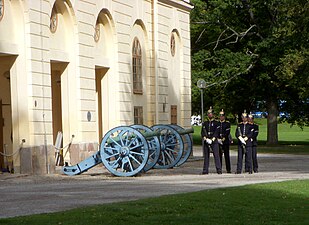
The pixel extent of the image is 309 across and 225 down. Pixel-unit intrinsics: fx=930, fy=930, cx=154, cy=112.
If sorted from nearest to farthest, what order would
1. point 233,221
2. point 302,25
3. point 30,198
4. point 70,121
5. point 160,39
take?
1. point 233,221
2. point 30,198
3. point 70,121
4. point 160,39
5. point 302,25

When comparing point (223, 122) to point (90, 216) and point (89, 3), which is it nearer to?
point (89, 3)

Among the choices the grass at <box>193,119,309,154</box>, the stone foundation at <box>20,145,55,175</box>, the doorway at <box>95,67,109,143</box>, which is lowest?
the grass at <box>193,119,309,154</box>

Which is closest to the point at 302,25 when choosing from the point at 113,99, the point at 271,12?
the point at 271,12

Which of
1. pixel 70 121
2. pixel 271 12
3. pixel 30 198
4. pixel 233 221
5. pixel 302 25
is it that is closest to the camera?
pixel 233 221

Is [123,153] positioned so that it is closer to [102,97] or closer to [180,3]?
[102,97]

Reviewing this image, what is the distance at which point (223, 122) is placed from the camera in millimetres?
25203

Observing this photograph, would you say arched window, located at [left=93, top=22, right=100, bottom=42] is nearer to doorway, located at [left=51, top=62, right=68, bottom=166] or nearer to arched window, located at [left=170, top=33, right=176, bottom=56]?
doorway, located at [left=51, top=62, right=68, bottom=166]

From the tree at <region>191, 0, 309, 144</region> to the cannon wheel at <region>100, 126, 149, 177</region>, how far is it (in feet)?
80.2

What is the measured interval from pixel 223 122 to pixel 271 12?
1029 inches

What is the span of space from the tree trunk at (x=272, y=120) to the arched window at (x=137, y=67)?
2100 cm

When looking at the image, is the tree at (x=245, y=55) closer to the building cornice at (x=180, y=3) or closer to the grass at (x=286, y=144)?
the grass at (x=286, y=144)

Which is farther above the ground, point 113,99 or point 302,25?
point 302,25

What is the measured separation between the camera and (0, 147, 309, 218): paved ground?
1498 cm

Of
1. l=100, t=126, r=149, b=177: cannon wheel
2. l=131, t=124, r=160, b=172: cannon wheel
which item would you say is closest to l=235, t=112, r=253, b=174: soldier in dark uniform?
l=131, t=124, r=160, b=172: cannon wheel
